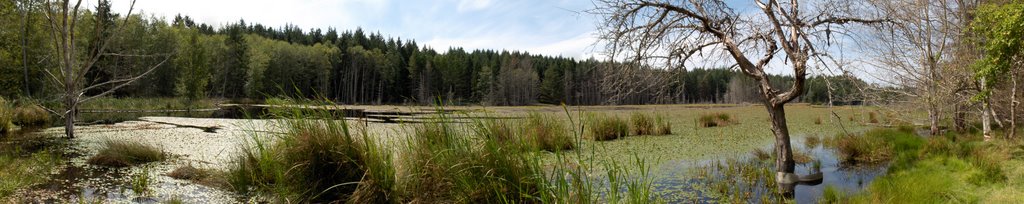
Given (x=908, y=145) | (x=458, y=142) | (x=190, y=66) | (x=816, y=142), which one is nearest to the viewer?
(x=458, y=142)

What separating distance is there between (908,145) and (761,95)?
4951 mm

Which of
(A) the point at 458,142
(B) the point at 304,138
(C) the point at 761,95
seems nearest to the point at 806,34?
(C) the point at 761,95

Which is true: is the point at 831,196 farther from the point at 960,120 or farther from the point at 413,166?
the point at 960,120

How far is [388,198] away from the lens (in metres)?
4.56

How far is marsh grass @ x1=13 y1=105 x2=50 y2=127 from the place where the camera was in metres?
15.7

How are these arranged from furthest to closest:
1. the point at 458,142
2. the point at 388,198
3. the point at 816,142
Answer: the point at 816,142
the point at 388,198
the point at 458,142

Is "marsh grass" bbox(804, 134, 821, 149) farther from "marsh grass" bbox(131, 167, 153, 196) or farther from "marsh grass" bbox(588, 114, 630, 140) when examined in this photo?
"marsh grass" bbox(131, 167, 153, 196)

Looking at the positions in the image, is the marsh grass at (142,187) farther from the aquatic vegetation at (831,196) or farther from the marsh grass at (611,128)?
the marsh grass at (611,128)

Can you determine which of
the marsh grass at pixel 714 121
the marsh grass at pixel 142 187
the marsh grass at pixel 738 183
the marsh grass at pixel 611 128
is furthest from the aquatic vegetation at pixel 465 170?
the marsh grass at pixel 714 121

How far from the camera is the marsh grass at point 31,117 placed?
15748 mm

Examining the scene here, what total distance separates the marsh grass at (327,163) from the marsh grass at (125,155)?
4.15 meters

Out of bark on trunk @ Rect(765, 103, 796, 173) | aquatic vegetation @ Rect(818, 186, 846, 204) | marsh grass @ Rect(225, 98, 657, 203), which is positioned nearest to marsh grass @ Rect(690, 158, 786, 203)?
bark on trunk @ Rect(765, 103, 796, 173)

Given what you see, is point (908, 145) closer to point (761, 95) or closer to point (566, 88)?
point (761, 95)

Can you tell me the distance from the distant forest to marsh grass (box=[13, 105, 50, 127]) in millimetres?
2867
